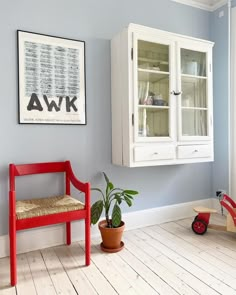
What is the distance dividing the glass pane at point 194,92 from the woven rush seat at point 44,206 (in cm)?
142

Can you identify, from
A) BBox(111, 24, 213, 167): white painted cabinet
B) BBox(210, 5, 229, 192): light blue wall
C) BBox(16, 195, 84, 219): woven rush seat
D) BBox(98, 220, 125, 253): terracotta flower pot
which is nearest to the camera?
BBox(16, 195, 84, 219): woven rush seat

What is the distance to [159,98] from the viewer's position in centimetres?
233

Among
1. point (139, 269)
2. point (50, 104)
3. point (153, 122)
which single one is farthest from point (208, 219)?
point (50, 104)

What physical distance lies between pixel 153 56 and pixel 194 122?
0.77 meters

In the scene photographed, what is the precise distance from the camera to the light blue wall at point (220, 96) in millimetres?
2781

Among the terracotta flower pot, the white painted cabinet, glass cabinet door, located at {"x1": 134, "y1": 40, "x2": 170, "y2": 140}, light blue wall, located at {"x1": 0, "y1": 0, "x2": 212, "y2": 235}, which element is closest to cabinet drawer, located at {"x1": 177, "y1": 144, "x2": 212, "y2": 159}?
the white painted cabinet

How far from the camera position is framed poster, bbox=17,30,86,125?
198 cm

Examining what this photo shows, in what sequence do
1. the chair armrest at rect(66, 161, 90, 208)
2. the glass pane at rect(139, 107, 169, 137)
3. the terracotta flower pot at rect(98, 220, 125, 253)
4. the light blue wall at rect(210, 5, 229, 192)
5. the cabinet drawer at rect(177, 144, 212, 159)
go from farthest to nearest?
the light blue wall at rect(210, 5, 229, 192) < the cabinet drawer at rect(177, 144, 212, 159) < the glass pane at rect(139, 107, 169, 137) < the terracotta flower pot at rect(98, 220, 125, 253) < the chair armrest at rect(66, 161, 90, 208)

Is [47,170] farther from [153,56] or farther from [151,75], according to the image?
[153,56]

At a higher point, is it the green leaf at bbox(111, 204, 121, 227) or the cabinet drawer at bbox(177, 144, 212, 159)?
the cabinet drawer at bbox(177, 144, 212, 159)

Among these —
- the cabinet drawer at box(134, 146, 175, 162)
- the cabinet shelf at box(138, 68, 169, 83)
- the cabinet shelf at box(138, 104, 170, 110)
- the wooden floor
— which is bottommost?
the wooden floor

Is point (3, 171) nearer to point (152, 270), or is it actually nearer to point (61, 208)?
point (61, 208)

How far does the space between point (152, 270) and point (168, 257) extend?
0.77 feet

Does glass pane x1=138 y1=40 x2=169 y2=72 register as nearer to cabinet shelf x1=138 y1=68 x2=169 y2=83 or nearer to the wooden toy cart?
cabinet shelf x1=138 y1=68 x2=169 y2=83
